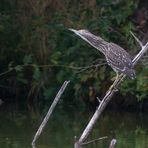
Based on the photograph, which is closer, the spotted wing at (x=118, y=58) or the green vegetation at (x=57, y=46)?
the spotted wing at (x=118, y=58)

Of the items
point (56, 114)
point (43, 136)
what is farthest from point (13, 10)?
point (43, 136)

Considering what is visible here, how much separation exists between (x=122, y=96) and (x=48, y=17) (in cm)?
199

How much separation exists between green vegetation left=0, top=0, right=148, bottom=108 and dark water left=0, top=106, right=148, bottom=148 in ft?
1.81

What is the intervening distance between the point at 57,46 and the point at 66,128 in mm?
2388

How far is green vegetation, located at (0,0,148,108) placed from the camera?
1228 centimetres

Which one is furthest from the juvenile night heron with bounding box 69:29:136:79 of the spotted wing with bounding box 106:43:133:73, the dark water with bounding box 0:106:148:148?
the dark water with bounding box 0:106:148:148

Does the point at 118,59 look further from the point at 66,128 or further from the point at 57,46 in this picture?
the point at 57,46

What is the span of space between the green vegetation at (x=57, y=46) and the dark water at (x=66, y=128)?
553 mm

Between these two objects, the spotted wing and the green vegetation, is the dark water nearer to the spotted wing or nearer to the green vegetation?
the green vegetation

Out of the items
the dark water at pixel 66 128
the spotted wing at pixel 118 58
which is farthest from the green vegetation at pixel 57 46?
the spotted wing at pixel 118 58

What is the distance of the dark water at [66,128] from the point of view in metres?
9.68

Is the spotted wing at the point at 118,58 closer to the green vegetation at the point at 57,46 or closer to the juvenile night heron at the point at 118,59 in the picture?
the juvenile night heron at the point at 118,59

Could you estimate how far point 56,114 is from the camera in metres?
11.7

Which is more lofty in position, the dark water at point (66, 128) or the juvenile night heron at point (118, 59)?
the juvenile night heron at point (118, 59)
